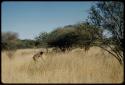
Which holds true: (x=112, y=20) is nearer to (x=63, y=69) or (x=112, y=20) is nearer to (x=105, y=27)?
(x=105, y=27)

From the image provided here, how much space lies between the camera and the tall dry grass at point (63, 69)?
543 centimetres

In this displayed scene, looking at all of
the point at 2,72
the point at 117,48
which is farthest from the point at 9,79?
the point at 117,48

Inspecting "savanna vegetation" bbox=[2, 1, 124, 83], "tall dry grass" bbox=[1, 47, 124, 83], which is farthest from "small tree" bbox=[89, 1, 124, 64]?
"tall dry grass" bbox=[1, 47, 124, 83]

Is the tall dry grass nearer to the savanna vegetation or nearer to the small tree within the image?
the savanna vegetation

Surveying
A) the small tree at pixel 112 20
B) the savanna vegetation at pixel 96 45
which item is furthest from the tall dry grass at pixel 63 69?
the small tree at pixel 112 20

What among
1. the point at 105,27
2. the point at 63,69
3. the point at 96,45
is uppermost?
the point at 105,27

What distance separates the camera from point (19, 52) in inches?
220

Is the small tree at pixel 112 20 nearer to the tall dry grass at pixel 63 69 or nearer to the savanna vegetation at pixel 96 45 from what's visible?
the savanna vegetation at pixel 96 45

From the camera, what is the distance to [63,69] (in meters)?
6.29

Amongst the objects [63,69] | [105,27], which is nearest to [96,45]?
[105,27]

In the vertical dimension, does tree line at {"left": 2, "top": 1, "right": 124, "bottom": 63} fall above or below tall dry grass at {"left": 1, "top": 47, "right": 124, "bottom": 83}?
above

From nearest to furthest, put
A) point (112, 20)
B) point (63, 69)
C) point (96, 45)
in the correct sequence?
point (63, 69) → point (112, 20) → point (96, 45)

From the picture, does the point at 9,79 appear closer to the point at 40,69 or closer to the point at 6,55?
the point at 6,55

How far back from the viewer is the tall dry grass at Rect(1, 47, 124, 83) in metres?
5.43
